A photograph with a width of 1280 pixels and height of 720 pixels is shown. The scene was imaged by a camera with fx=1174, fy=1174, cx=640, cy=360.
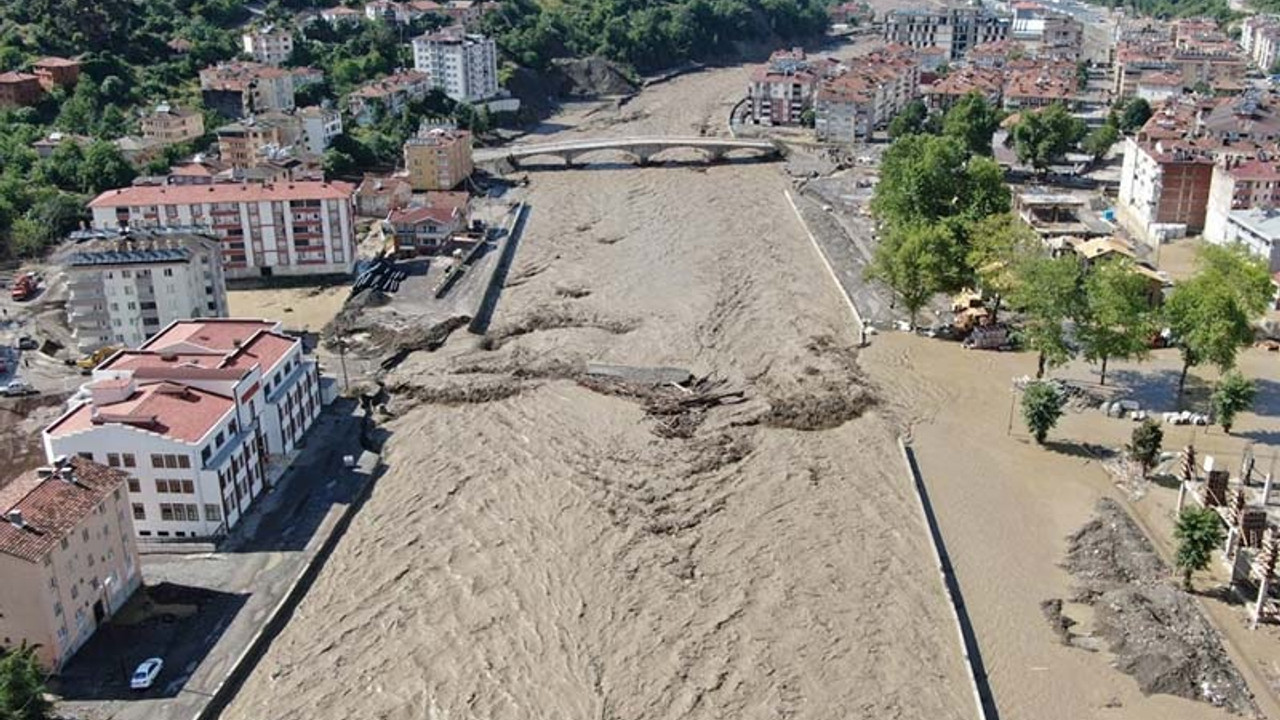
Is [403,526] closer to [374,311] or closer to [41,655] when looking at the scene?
[41,655]

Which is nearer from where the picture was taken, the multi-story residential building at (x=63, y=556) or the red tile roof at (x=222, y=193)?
the multi-story residential building at (x=63, y=556)

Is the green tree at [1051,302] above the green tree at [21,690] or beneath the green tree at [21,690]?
above

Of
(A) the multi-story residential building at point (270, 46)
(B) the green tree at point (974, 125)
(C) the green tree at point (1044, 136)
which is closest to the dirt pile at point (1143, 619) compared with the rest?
(C) the green tree at point (1044, 136)

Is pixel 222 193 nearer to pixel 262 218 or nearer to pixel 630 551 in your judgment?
pixel 262 218

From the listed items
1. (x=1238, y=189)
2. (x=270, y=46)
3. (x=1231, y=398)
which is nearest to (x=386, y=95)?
(x=270, y=46)

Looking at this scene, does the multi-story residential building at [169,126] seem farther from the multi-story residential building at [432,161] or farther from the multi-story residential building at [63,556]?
the multi-story residential building at [63,556]

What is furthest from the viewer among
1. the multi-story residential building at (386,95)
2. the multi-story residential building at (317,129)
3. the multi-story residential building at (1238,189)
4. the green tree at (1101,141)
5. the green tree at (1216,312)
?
the multi-story residential building at (386,95)

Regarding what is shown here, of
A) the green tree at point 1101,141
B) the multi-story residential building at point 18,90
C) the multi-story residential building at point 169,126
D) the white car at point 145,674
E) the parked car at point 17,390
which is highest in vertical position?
the multi-story residential building at point 18,90
